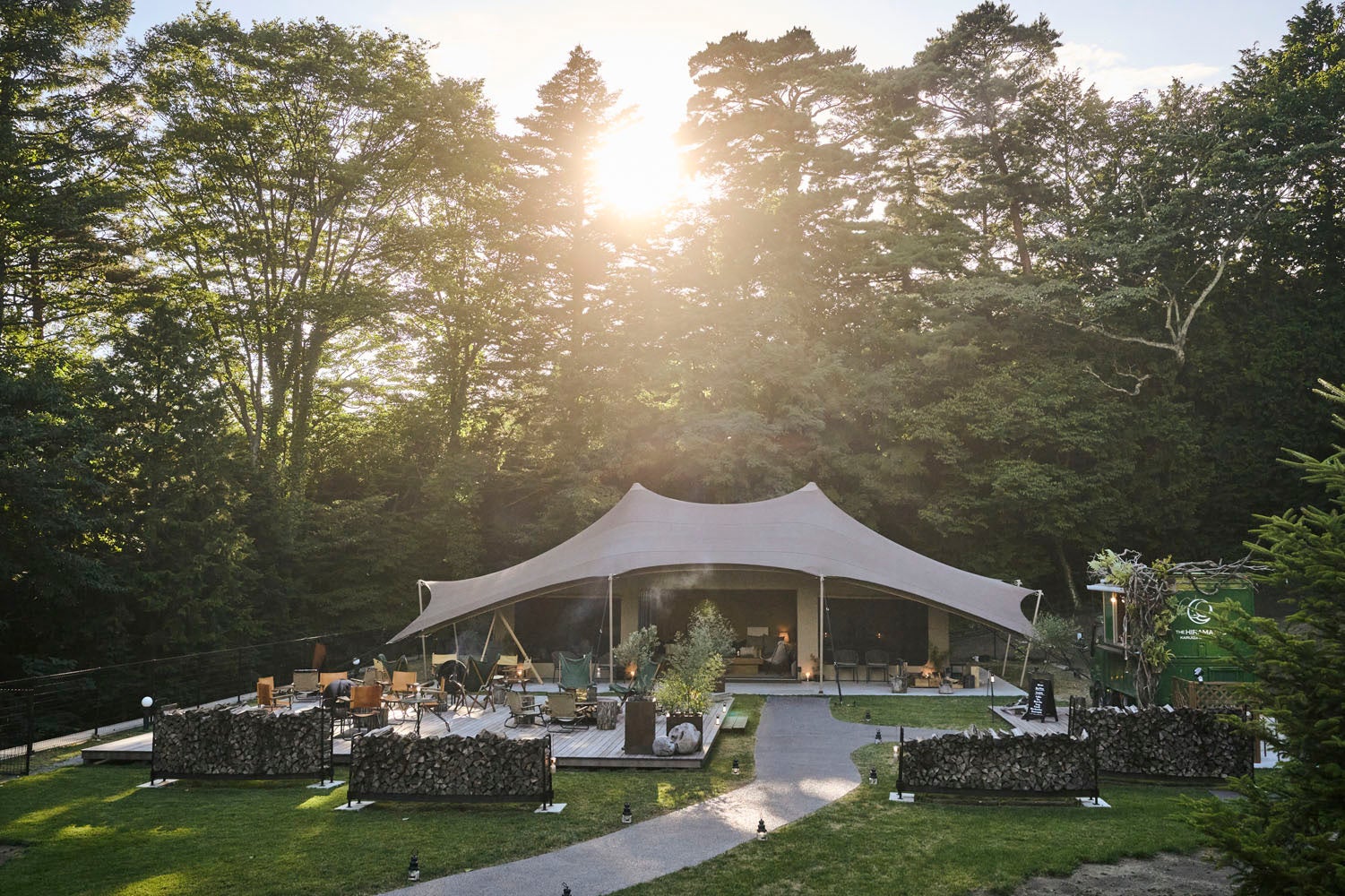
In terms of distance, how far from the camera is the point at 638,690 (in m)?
13.4

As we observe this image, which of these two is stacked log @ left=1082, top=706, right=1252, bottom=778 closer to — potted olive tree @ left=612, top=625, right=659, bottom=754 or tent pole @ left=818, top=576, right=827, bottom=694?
potted olive tree @ left=612, top=625, right=659, bottom=754

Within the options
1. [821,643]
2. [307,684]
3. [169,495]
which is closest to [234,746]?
[307,684]

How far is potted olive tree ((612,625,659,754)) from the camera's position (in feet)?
35.2

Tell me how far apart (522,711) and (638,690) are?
171 centimetres

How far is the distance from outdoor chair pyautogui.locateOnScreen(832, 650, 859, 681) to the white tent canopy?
6.29 ft

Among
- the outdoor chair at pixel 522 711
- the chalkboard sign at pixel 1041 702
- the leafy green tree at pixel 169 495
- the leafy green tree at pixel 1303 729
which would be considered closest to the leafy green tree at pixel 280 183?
the leafy green tree at pixel 169 495

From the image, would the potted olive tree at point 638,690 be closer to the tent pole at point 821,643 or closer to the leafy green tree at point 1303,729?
the tent pole at point 821,643

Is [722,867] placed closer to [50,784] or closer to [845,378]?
[50,784]

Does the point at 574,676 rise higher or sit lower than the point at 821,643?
→ lower

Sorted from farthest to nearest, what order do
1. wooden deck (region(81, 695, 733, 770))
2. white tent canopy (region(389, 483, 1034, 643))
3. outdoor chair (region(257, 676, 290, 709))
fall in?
1. white tent canopy (region(389, 483, 1034, 643))
2. outdoor chair (region(257, 676, 290, 709))
3. wooden deck (region(81, 695, 733, 770))

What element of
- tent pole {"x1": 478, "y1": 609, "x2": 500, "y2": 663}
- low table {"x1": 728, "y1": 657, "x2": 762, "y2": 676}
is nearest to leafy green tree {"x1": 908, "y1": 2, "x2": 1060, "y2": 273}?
low table {"x1": 728, "y1": 657, "x2": 762, "y2": 676}

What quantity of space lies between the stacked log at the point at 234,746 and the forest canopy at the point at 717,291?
417 inches

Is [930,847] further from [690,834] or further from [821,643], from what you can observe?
[821,643]

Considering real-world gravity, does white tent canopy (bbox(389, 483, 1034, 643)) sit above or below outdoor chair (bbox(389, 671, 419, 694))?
above
